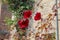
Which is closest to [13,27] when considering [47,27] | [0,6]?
[0,6]

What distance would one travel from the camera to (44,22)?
220 centimetres

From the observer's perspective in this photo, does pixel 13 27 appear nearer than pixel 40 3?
No

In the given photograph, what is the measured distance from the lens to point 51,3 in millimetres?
2266

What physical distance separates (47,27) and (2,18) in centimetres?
84

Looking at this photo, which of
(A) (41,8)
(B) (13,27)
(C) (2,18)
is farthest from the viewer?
(C) (2,18)

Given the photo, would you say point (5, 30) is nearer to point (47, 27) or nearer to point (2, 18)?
point (2, 18)

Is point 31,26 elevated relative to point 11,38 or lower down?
elevated

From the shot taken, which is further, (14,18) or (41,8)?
(14,18)

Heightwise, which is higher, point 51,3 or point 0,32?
point 51,3

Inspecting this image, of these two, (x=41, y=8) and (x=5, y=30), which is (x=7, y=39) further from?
(x=41, y=8)

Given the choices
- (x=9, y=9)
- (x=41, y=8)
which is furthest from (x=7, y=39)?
(x=41, y=8)

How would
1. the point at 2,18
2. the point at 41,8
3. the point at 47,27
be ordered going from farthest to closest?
the point at 2,18
the point at 41,8
the point at 47,27

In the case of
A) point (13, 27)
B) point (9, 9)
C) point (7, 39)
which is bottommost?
point (7, 39)

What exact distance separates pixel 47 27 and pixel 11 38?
0.70m
